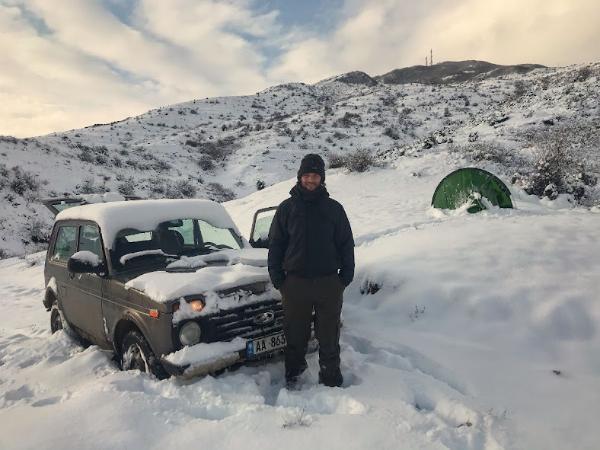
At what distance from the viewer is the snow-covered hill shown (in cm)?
1661

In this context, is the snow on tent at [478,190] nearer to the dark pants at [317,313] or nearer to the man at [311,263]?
the man at [311,263]

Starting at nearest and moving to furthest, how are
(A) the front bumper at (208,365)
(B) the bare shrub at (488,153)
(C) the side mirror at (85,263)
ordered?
(A) the front bumper at (208,365) < (C) the side mirror at (85,263) < (B) the bare shrub at (488,153)

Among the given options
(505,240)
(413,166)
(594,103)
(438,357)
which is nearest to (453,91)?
(594,103)

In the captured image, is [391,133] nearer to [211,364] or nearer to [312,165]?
[312,165]

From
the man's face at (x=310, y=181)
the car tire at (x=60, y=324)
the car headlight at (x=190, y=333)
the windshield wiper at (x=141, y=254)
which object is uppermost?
the man's face at (x=310, y=181)

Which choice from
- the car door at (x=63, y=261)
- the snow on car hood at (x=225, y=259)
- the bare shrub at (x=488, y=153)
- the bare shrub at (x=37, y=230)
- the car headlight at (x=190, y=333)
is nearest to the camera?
the car headlight at (x=190, y=333)

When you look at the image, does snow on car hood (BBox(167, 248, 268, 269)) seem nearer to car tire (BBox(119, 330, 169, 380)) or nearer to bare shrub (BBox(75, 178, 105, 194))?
car tire (BBox(119, 330, 169, 380))

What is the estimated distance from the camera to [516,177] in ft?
42.8

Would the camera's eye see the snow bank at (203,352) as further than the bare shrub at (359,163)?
No

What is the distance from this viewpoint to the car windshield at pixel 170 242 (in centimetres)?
478

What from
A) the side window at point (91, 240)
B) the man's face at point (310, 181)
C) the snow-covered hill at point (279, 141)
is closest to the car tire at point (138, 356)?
the side window at point (91, 240)

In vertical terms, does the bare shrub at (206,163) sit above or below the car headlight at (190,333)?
above

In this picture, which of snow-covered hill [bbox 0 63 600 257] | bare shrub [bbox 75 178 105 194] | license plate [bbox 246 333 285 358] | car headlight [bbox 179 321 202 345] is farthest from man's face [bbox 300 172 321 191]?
bare shrub [bbox 75 178 105 194]

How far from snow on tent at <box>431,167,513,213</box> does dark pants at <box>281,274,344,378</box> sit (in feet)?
23.9
